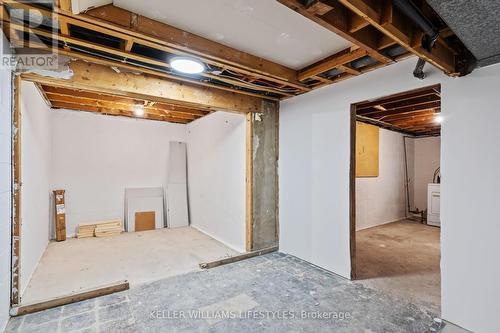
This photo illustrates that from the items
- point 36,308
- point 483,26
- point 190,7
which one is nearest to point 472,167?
point 483,26

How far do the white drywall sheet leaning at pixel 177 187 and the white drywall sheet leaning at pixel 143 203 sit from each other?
0.68 feet

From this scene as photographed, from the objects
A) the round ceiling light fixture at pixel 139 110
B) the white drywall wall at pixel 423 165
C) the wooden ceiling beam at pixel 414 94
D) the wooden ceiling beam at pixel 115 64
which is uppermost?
the round ceiling light fixture at pixel 139 110

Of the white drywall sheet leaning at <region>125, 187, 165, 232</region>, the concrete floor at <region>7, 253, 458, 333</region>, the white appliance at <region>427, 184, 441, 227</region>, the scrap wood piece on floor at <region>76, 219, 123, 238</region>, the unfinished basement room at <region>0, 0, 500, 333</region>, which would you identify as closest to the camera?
the unfinished basement room at <region>0, 0, 500, 333</region>

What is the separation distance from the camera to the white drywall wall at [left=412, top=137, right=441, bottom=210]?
686 cm

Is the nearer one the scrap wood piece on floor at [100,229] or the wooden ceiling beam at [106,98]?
the wooden ceiling beam at [106,98]

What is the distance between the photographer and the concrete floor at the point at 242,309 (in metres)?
2.04

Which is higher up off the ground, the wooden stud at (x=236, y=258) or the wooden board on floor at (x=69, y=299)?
the wooden board on floor at (x=69, y=299)

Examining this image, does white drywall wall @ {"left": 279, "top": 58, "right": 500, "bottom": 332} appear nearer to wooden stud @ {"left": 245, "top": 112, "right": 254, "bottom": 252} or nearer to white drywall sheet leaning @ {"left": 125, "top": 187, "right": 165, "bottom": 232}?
wooden stud @ {"left": 245, "top": 112, "right": 254, "bottom": 252}

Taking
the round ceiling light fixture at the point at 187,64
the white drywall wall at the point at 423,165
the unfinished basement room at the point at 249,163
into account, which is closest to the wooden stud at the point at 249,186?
the unfinished basement room at the point at 249,163

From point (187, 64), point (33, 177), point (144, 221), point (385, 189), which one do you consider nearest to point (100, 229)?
point (144, 221)

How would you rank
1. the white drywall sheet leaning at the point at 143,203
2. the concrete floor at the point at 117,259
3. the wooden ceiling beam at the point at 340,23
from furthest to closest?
the white drywall sheet leaning at the point at 143,203 < the concrete floor at the point at 117,259 < the wooden ceiling beam at the point at 340,23

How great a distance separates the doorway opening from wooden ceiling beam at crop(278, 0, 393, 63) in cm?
76

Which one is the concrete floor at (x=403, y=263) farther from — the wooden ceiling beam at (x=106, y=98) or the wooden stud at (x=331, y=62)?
the wooden ceiling beam at (x=106, y=98)

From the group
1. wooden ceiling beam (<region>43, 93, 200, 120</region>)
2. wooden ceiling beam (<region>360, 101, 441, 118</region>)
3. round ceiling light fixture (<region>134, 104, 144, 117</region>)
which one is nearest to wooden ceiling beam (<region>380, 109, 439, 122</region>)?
wooden ceiling beam (<region>360, 101, 441, 118</region>)
